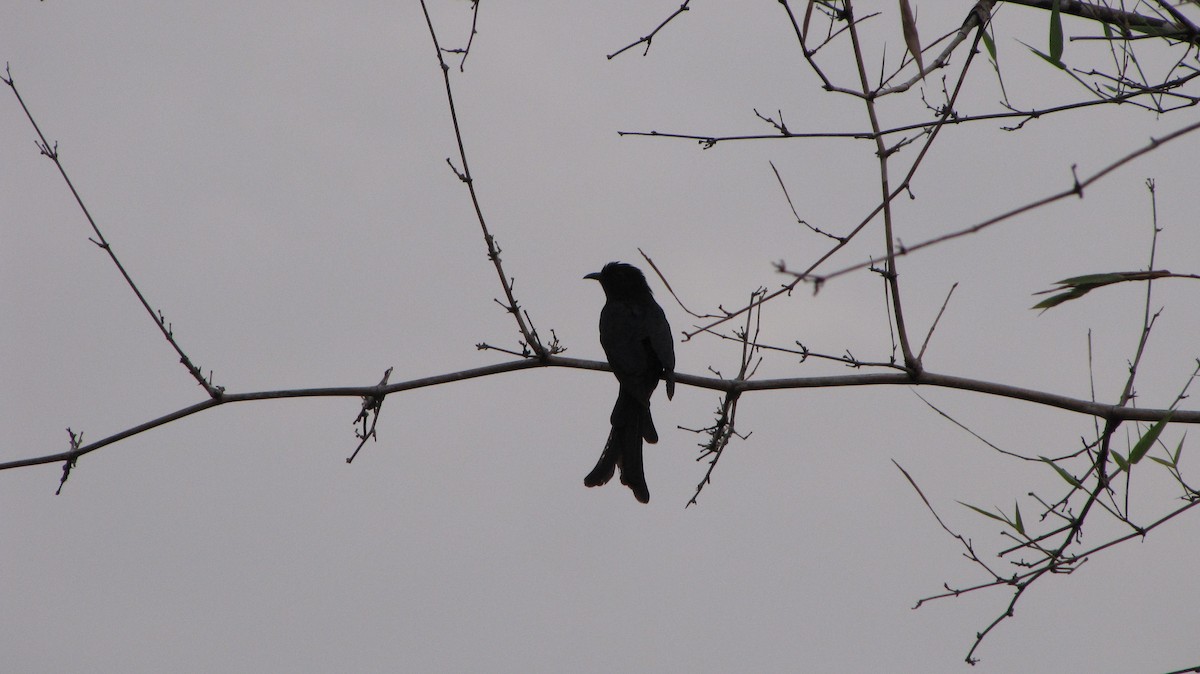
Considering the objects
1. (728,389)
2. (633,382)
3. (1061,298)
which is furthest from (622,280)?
(1061,298)

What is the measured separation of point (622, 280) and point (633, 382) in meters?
1.49

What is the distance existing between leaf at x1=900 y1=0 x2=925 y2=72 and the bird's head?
3834 mm

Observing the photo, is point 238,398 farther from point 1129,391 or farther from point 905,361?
point 1129,391

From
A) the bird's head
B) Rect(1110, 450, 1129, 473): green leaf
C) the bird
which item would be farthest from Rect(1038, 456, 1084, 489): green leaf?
the bird's head

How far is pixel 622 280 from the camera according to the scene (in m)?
6.74

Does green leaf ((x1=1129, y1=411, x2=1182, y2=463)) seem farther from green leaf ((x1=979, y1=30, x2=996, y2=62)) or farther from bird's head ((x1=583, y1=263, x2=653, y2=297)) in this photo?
bird's head ((x1=583, y1=263, x2=653, y2=297))

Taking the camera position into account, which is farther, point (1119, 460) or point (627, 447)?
point (627, 447)

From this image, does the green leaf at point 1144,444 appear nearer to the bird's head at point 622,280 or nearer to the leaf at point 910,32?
the leaf at point 910,32

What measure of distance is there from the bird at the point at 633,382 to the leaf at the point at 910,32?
2404 mm

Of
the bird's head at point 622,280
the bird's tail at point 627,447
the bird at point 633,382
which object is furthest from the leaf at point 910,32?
the bird's head at point 622,280

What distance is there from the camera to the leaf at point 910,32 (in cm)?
281

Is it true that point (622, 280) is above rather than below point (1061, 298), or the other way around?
above

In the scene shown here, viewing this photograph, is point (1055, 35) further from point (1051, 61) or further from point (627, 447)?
point (627, 447)

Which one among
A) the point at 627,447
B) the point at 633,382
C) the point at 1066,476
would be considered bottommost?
the point at 1066,476
